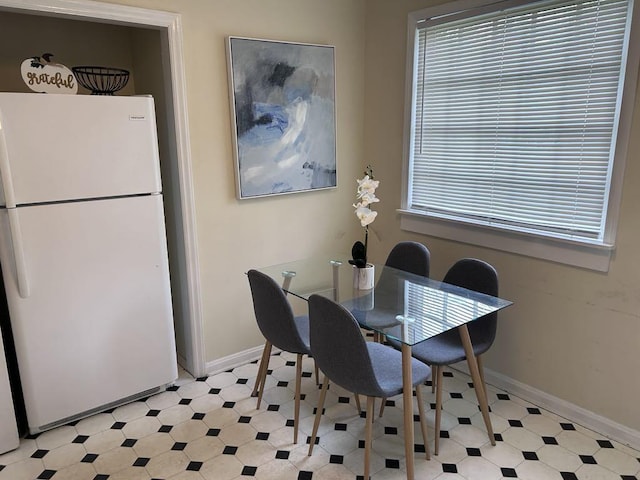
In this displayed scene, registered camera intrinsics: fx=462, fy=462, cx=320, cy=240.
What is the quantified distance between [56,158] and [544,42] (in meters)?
2.62

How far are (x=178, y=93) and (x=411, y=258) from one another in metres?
1.73

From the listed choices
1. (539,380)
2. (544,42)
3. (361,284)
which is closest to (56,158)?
(361,284)

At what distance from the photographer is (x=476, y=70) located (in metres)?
2.85

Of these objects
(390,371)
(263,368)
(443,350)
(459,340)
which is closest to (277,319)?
(263,368)

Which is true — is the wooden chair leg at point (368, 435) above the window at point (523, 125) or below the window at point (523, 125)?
below

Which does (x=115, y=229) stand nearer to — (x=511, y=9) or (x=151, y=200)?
(x=151, y=200)

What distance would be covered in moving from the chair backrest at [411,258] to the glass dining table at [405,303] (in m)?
0.15

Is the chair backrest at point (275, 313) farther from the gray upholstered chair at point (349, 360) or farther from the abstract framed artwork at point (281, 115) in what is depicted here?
the abstract framed artwork at point (281, 115)

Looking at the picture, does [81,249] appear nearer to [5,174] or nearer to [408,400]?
[5,174]

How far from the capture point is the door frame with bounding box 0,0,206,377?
227 cm

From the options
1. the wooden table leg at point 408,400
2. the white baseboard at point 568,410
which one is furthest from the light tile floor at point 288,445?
the wooden table leg at point 408,400

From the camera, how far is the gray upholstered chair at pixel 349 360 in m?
1.90

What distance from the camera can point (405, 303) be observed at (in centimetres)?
232

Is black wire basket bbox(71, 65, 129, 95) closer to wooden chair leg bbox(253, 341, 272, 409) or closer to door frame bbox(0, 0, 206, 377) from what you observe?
door frame bbox(0, 0, 206, 377)
